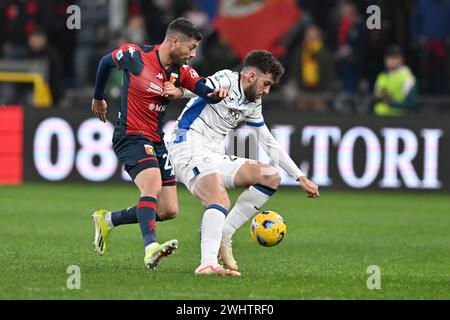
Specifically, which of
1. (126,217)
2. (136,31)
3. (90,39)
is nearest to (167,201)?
(126,217)

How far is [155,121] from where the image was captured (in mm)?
9906

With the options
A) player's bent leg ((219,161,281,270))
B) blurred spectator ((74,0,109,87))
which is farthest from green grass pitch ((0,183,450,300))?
blurred spectator ((74,0,109,87))

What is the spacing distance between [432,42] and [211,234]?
1260 cm

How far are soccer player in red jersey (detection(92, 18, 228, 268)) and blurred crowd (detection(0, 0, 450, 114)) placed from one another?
10219 mm

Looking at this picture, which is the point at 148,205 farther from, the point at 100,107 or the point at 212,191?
the point at 100,107

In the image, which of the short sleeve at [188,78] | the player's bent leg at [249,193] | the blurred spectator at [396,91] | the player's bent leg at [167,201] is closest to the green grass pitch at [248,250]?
the player's bent leg at [249,193]

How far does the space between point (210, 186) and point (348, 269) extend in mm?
1582

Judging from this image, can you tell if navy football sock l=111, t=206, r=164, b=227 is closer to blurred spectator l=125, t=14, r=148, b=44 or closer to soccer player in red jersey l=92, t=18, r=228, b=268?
soccer player in red jersey l=92, t=18, r=228, b=268

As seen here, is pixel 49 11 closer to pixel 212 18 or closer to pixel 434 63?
pixel 212 18

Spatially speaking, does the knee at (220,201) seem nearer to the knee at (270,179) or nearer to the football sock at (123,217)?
the knee at (270,179)

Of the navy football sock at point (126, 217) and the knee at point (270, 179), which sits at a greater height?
the knee at point (270, 179)

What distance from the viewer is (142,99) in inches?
386

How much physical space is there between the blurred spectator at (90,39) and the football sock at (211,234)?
12499mm

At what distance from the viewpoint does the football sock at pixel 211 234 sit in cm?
934
